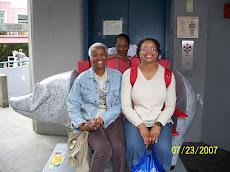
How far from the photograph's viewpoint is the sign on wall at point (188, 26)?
3775mm

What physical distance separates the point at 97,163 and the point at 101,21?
2718mm

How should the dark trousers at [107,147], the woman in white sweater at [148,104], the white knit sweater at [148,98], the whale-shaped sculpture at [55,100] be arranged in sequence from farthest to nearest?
the whale-shaped sculpture at [55,100]
the white knit sweater at [148,98]
the woman in white sweater at [148,104]
the dark trousers at [107,147]

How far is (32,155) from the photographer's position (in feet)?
12.0

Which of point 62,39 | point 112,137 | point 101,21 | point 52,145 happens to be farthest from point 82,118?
point 101,21

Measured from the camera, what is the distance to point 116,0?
412cm

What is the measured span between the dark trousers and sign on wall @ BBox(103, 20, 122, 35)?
85.9 inches

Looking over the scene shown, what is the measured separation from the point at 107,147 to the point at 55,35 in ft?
8.16

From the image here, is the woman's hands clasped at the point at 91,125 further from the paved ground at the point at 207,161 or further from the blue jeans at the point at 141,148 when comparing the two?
the paved ground at the point at 207,161

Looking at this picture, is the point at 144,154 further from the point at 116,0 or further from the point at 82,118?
the point at 116,0

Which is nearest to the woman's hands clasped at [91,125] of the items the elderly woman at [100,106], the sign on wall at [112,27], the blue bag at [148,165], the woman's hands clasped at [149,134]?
the elderly woman at [100,106]

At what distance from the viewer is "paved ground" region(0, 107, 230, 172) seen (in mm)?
3264

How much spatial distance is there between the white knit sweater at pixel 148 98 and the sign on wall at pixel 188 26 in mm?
1546

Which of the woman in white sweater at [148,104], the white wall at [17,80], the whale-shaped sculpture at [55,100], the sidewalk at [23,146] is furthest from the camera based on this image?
the white wall at [17,80]

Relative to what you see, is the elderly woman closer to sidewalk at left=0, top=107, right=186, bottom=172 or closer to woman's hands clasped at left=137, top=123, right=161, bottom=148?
woman's hands clasped at left=137, top=123, right=161, bottom=148
